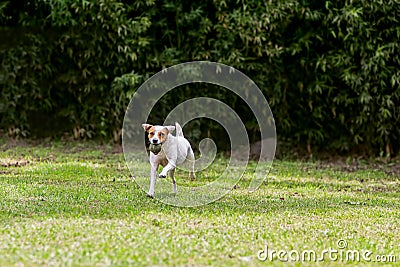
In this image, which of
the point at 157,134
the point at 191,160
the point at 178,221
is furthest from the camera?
the point at 191,160

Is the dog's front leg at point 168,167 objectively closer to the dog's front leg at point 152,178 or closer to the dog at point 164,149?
the dog at point 164,149

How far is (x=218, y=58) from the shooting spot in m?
9.55

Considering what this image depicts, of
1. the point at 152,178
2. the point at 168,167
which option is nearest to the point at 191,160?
the point at 152,178

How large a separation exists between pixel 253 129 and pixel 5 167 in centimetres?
394

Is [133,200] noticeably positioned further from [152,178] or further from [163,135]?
[163,135]

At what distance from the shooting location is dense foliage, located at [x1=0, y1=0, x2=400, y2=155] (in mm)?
9359

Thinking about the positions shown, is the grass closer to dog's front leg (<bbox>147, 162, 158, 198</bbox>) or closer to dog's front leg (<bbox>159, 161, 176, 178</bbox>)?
dog's front leg (<bbox>147, 162, 158, 198</bbox>)

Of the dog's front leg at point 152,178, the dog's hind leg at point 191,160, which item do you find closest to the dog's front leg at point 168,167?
the dog's front leg at point 152,178

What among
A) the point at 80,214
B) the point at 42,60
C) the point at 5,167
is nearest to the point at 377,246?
the point at 80,214

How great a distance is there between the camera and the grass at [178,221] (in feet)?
11.5

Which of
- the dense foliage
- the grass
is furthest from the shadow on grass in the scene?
the dense foliage

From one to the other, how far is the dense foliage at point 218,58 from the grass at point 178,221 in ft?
7.73

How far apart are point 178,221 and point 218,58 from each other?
5.35 meters

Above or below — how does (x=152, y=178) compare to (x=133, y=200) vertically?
above
